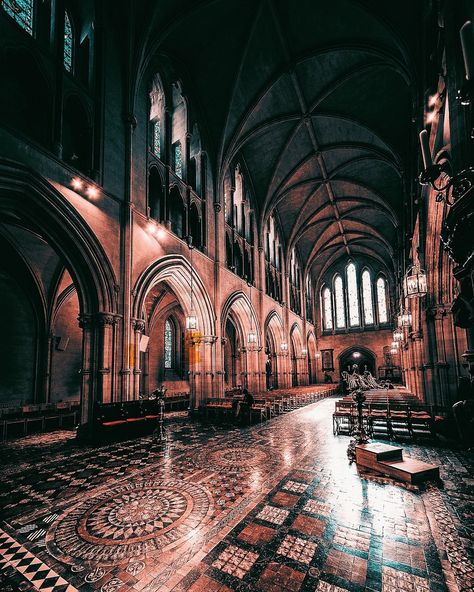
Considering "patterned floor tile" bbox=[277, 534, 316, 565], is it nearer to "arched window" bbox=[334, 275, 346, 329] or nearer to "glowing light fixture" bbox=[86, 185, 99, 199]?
"glowing light fixture" bbox=[86, 185, 99, 199]

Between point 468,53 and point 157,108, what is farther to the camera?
point 157,108

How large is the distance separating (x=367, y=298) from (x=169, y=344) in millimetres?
21568

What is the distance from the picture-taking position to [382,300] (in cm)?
3203

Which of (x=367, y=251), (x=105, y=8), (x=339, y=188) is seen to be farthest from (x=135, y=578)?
(x=367, y=251)

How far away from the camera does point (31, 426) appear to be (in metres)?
10.8

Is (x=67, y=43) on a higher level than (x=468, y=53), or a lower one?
higher

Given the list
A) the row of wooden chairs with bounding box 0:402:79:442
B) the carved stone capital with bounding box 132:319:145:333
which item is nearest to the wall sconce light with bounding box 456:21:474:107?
the carved stone capital with bounding box 132:319:145:333

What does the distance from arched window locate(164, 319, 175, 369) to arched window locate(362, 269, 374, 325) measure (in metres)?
20.9

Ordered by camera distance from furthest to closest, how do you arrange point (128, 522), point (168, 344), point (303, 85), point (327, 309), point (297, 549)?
point (327, 309), point (168, 344), point (303, 85), point (128, 522), point (297, 549)

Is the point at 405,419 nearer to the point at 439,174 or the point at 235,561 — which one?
the point at 439,174

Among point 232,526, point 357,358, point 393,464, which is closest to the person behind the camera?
point 232,526

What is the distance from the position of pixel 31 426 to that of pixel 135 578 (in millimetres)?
10189

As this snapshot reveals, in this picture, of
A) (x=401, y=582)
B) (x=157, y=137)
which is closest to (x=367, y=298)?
(x=157, y=137)

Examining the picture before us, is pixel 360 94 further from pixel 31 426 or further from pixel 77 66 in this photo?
pixel 31 426
